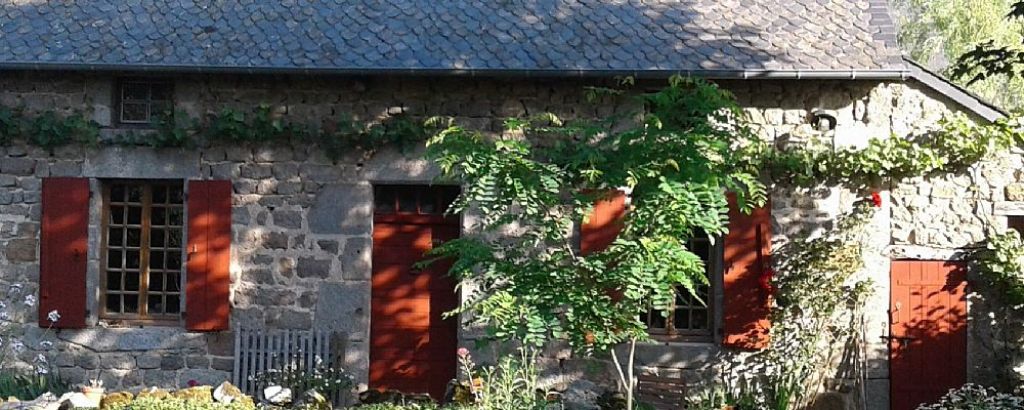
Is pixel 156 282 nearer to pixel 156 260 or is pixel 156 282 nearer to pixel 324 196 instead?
pixel 156 260

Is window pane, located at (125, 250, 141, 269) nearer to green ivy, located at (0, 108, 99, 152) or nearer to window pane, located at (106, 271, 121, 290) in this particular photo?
window pane, located at (106, 271, 121, 290)

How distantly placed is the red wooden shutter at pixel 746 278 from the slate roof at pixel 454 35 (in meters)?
1.26

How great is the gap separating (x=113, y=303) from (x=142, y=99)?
1.79 meters

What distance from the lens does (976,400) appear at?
8281mm

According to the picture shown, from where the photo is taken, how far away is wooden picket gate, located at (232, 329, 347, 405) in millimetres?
9133

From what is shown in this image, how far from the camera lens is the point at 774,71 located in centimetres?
878

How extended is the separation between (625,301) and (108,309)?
4.82 meters

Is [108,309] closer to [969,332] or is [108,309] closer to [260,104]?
[260,104]

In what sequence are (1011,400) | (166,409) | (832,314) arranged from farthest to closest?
(832,314), (1011,400), (166,409)

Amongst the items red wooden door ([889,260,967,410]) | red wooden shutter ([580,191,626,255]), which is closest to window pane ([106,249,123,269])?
red wooden shutter ([580,191,626,255])

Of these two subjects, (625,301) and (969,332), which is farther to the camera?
(969,332)

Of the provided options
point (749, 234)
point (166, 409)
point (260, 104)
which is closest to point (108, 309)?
point (260, 104)

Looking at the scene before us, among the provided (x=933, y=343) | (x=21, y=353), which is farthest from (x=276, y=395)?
(x=933, y=343)

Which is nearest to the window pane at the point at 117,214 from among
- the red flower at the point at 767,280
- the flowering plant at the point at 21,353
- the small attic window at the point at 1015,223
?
the flowering plant at the point at 21,353
